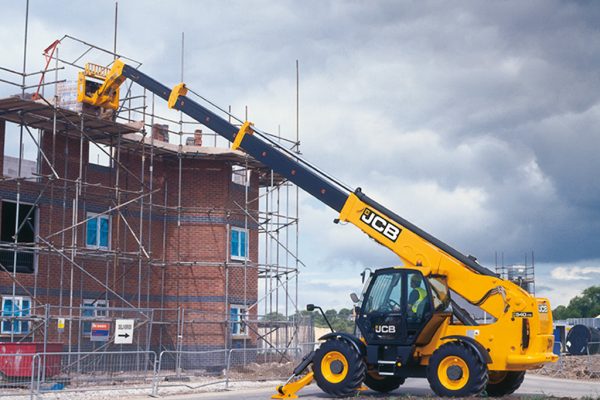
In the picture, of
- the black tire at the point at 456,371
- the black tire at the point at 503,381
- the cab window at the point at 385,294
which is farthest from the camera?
the black tire at the point at 503,381

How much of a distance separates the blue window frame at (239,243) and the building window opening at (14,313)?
28.6 ft

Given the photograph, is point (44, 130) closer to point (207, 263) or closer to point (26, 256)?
point (26, 256)

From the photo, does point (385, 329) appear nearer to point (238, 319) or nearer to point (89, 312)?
point (89, 312)

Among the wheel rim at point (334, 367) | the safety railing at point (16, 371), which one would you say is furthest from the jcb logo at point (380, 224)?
the safety railing at point (16, 371)

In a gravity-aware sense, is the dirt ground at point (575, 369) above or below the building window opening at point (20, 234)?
below

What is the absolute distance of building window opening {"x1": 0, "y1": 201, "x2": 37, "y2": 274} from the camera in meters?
26.7

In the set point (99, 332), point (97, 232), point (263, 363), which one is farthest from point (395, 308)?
point (97, 232)

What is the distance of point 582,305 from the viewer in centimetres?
11012

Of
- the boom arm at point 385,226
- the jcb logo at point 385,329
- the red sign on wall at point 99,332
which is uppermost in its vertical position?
the boom arm at point 385,226

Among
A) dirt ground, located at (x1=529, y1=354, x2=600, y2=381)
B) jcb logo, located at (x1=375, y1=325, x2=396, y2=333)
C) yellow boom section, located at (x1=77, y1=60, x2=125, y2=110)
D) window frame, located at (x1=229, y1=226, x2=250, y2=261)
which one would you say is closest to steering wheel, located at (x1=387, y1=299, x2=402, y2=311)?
jcb logo, located at (x1=375, y1=325, x2=396, y2=333)

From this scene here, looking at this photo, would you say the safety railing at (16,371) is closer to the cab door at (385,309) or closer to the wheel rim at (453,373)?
the cab door at (385,309)

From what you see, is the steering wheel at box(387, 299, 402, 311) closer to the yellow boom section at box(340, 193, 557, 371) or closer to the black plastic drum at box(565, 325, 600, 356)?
the yellow boom section at box(340, 193, 557, 371)

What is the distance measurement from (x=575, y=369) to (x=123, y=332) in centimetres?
1803

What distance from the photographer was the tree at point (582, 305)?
355 ft
